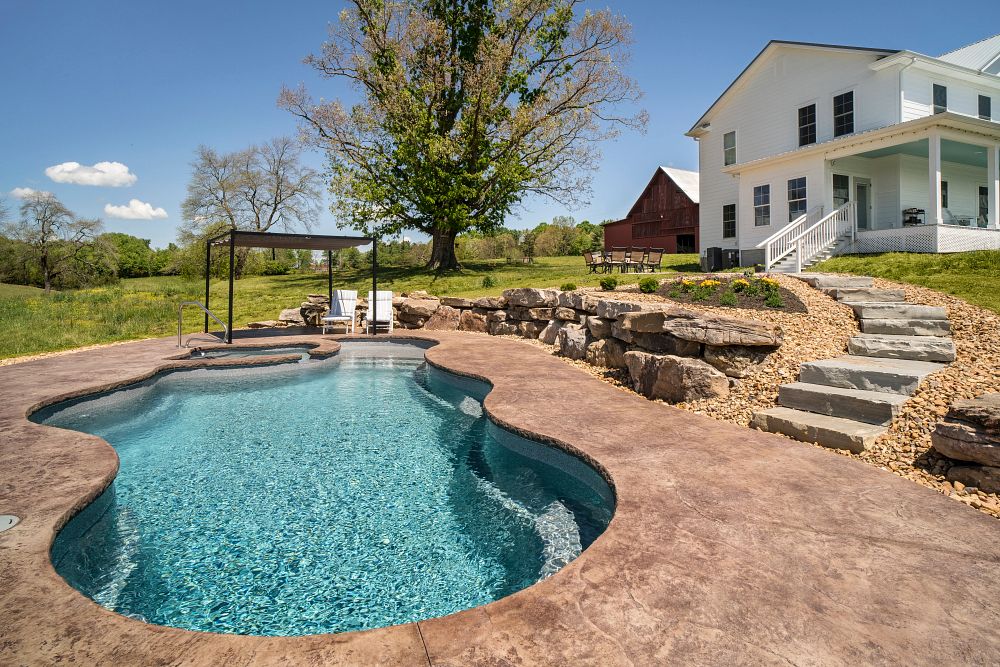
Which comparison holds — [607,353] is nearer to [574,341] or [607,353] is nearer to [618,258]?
[574,341]

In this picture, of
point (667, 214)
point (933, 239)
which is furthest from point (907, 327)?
point (667, 214)

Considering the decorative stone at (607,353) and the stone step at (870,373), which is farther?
the decorative stone at (607,353)

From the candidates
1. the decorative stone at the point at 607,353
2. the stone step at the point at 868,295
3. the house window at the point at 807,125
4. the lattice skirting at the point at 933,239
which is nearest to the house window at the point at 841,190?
the lattice skirting at the point at 933,239

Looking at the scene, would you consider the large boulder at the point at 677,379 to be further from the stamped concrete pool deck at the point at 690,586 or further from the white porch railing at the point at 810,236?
the white porch railing at the point at 810,236

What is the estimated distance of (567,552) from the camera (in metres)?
3.08

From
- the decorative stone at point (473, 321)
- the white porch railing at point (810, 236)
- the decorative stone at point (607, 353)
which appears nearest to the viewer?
the decorative stone at point (607, 353)

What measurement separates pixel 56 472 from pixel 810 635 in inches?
171

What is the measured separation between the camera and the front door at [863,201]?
15531 millimetres

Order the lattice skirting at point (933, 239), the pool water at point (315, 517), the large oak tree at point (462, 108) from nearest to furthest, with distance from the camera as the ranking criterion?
the pool water at point (315, 517) → the lattice skirting at point (933, 239) → the large oak tree at point (462, 108)

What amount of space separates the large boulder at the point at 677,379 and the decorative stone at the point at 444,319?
688cm

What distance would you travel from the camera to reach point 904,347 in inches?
209

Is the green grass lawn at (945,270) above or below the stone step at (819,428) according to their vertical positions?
above

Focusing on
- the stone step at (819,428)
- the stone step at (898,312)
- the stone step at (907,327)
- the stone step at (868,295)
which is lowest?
the stone step at (819,428)

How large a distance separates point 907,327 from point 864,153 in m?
12.1
